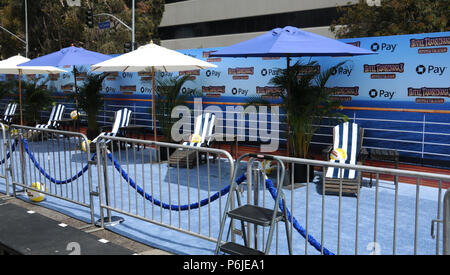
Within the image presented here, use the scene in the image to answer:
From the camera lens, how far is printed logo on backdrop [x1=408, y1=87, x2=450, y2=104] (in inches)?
340

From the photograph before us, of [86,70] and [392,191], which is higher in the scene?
[86,70]

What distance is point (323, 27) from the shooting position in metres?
36.6

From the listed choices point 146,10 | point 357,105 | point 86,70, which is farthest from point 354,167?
point 146,10

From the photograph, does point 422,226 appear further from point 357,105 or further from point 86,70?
point 86,70

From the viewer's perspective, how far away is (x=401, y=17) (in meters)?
23.0

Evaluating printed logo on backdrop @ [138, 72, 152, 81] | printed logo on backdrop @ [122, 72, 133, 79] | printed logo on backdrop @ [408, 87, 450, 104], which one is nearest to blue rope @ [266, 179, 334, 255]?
printed logo on backdrop @ [408, 87, 450, 104]

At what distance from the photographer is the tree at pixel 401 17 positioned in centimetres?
2133

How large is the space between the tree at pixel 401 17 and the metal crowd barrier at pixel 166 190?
1586 cm

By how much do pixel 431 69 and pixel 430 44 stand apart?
51 centimetres

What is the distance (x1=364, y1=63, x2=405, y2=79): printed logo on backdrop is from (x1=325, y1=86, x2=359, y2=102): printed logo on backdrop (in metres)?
0.47

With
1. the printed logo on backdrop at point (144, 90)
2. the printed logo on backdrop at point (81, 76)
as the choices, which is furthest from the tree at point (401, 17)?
the printed logo on backdrop at point (81, 76)

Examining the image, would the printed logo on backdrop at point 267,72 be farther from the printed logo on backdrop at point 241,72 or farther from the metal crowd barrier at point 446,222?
the metal crowd barrier at point 446,222

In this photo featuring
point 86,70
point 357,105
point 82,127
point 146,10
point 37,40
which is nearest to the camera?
point 357,105
